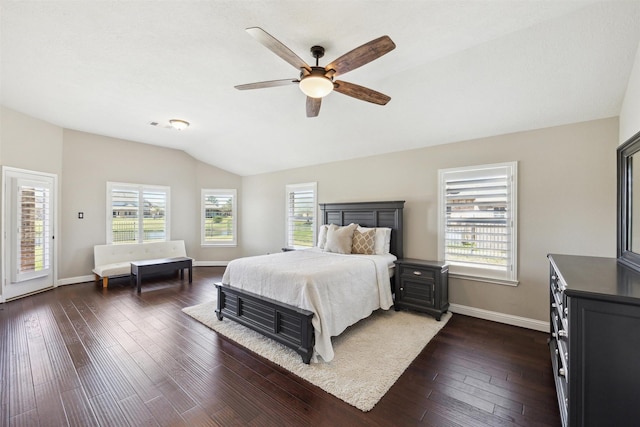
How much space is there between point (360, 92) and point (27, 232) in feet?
18.9

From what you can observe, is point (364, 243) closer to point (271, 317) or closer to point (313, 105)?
point (271, 317)

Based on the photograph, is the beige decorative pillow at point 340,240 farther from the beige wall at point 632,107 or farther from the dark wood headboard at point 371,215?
the beige wall at point 632,107

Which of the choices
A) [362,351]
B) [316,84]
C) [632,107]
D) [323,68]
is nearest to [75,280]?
[362,351]

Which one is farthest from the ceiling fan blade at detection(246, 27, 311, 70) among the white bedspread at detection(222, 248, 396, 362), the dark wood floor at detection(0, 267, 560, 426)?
the dark wood floor at detection(0, 267, 560, 426)

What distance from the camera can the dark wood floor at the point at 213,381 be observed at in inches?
72.6

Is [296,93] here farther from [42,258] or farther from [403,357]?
[42,258]

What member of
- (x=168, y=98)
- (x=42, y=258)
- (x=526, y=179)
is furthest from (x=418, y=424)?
(x=42, y=258)

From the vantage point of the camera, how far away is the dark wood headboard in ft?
13.7

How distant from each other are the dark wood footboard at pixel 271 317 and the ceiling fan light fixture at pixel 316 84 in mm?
1992

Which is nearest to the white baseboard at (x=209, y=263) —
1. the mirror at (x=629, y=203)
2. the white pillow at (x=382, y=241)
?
the white pillow at (x=382, y=241)

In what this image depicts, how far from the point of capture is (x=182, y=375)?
2.31m

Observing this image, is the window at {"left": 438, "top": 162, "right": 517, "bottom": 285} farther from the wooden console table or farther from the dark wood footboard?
the wooden console table

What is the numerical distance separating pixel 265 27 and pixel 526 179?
3.44m

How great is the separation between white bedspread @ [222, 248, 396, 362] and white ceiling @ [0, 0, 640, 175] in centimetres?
211
